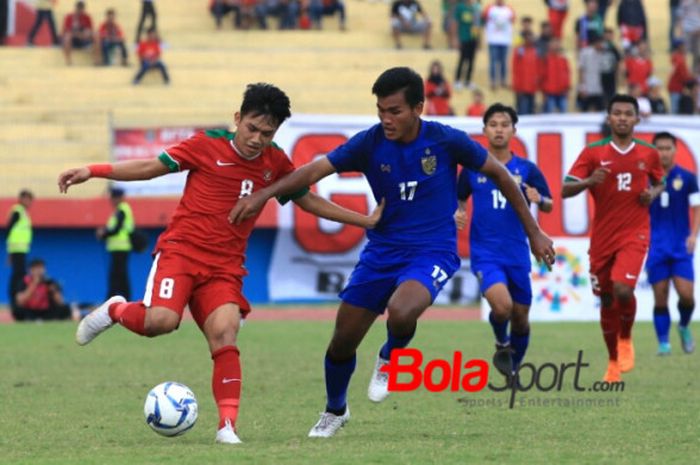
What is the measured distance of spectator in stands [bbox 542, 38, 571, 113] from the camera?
32.3 m

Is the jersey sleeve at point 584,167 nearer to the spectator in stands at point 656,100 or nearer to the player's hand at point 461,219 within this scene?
the player's hand at point 461,219

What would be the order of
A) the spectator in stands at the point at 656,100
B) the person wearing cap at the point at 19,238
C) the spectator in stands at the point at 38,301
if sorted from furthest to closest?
1. the spectator in stands at the point at 656,100
2. the person wearing cap at the point at 19,238
3. the spectator in stands at the point at 38,301

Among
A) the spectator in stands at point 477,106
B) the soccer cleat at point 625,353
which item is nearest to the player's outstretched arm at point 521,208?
the soccer cleat at point 625,353

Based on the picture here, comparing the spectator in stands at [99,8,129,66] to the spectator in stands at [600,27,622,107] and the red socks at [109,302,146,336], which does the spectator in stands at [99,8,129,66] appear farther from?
the red socks at [109,302,146,336]

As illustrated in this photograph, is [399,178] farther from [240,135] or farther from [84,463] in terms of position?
[84,463]

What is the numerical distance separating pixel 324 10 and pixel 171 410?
88.9 feet

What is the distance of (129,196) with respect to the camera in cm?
2825

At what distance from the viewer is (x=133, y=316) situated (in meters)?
9.95

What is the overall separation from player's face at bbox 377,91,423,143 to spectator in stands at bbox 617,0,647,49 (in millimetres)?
25299

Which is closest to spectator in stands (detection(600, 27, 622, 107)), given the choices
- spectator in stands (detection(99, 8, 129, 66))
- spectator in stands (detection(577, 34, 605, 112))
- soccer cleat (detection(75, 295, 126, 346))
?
spectator in stands (detection(577, 34, 605, 112))

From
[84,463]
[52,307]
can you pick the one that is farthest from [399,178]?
[52,307]

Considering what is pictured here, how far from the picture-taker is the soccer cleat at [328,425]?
33.6ft

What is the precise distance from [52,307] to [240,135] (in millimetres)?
15947

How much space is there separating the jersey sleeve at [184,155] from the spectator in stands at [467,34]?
2324 centimetres
